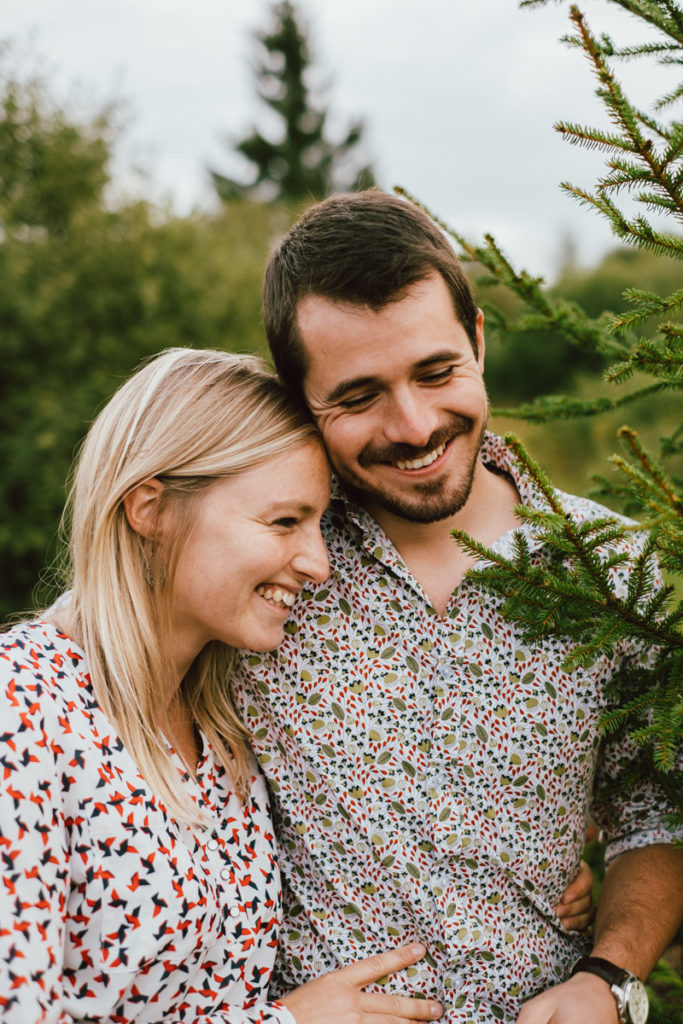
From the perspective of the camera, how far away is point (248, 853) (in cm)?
206

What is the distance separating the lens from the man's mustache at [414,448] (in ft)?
6.72

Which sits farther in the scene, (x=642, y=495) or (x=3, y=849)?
(x=642, y=495)

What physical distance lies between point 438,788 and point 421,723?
0.16m

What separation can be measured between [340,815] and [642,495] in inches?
43.5

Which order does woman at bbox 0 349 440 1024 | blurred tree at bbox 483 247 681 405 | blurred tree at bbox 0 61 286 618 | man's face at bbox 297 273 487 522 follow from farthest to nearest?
blurred tree at bbox 483 247 681 405 → blurred tree at bbox 0 61 286 618 → man's face at bbox 297 273 487 522 → woman at bbox 0 349 440 1024

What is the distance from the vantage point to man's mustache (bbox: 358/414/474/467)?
6.72 ft

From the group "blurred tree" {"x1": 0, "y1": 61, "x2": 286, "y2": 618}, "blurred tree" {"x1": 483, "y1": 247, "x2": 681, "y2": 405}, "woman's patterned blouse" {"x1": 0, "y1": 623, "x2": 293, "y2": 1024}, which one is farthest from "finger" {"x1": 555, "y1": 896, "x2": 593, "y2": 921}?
"blurred tree" {"x1": 483, "y1": 247, "x2": 681, "y2": 405}

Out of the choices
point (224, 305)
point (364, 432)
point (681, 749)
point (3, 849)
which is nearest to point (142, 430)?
point (364, 432)

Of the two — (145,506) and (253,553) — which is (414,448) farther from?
(145,506)

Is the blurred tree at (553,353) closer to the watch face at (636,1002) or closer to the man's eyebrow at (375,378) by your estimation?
the man's eyebrow at (375,378)

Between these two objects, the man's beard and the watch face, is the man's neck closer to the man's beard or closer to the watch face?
the man's beard

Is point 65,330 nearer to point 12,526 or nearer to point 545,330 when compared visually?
point 12,526

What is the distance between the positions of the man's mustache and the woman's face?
150 millimetres

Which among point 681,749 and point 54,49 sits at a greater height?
point 54,49
